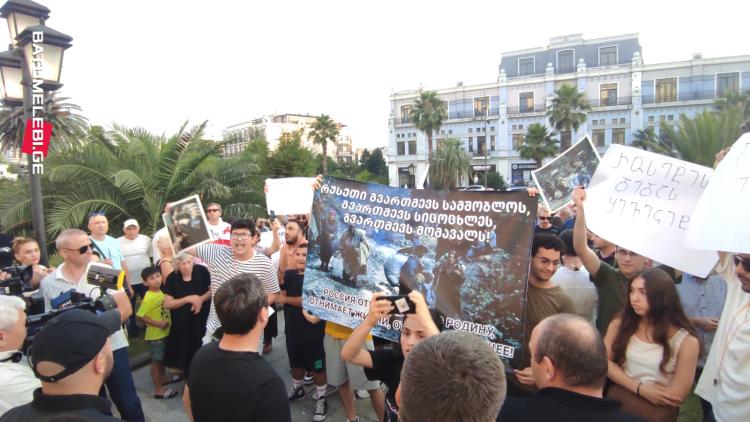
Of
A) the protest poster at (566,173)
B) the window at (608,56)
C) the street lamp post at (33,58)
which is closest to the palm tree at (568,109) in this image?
the window at (608,56)

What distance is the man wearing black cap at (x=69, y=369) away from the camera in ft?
6.02

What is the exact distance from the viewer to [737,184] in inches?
105

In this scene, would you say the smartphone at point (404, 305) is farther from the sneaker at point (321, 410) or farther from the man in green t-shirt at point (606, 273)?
the sneaker at point (321, 410)

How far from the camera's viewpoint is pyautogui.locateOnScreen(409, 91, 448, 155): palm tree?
51.7m

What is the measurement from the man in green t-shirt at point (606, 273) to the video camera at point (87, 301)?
3.32 metres

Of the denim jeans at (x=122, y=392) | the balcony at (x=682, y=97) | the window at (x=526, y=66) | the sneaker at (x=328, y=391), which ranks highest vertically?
the window at (x=526, y=66)

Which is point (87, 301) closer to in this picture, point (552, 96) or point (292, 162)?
point (292, 162)

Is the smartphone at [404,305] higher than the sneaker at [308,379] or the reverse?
higher

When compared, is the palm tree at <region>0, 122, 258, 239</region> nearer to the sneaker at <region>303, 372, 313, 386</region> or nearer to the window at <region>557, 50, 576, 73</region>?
the sneaker at <region>303, 372, 313, 386</region>

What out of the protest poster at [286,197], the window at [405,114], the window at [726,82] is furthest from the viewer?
the window at [405,114]

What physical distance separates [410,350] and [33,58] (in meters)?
5.83

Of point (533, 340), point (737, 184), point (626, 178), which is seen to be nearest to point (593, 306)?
point (626, 178)

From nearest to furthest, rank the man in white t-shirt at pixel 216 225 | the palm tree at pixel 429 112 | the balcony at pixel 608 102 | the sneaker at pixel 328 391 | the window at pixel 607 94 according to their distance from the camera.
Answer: the sneaker at pixel 328 391
the man in white t-shirt at pixel 216 225
the balcony at pixel 608 102
the window at pixel 607 94
the palm tree at pixel 429 112

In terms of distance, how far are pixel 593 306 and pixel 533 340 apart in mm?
1885
